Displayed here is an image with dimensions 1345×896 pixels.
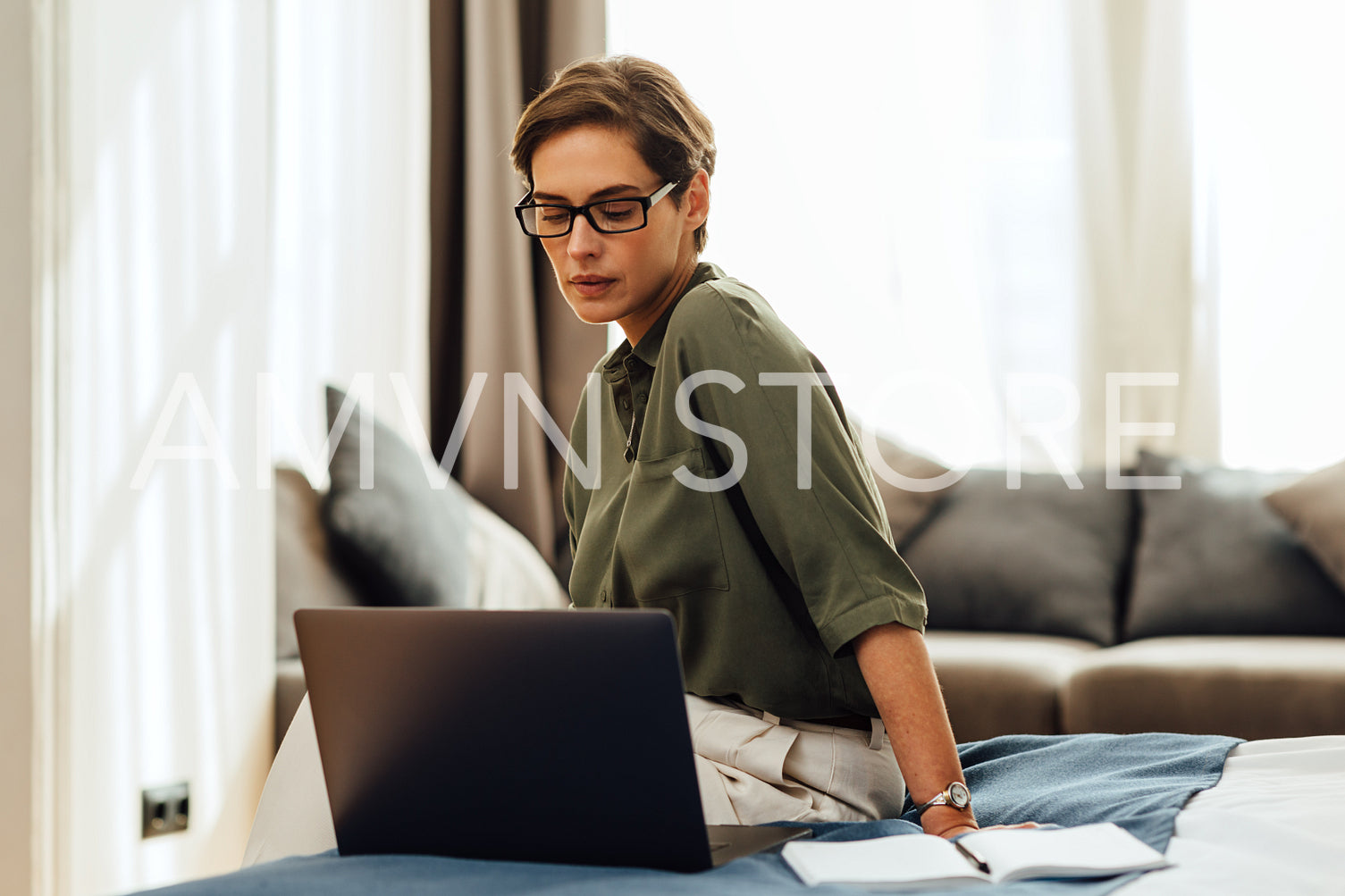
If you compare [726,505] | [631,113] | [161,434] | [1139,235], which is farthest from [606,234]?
[1139,235]

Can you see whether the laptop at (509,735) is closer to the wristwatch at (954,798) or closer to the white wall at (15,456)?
the wristwatch at (954,798)

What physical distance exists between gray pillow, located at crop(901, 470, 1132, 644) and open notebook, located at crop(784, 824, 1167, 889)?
6.40 ft

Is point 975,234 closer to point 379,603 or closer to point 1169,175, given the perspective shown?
point 1169,175

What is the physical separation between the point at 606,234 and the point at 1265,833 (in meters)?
0.75

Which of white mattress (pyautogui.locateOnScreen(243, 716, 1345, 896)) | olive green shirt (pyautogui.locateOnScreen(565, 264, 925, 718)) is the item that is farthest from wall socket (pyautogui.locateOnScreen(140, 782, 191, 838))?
olive green shirt (pyautogui.locateOnScreen(565, 264, 925, 718))

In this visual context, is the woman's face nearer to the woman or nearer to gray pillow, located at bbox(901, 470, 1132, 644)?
the woman

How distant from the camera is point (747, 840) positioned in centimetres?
83

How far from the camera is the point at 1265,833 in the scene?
0.79 meters

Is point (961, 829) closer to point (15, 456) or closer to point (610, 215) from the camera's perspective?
point (610, 215)

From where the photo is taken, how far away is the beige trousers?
0.96m

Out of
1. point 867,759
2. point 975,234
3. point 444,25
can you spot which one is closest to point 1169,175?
point 975,234

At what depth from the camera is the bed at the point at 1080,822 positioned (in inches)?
27.4

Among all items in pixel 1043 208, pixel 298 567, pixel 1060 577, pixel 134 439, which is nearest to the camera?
pixel 134 439

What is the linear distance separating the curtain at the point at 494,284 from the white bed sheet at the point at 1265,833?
2359mm
